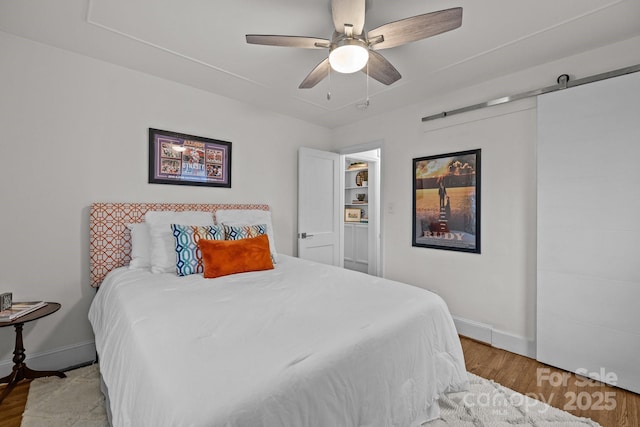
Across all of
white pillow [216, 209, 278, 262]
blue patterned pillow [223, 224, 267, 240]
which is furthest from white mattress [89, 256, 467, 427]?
white pillow [216, 209, 278, 262]

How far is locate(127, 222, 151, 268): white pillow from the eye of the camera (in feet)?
7.62

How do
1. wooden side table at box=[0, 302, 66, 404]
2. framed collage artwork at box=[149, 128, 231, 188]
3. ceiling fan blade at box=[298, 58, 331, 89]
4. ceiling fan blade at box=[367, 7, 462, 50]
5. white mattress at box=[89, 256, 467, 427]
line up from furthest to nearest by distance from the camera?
framed collage artwork at box=[149, 128, 231, 188] < ceiling fan blade at box=[298, 58, 331, 89] < wooden side table at box=[0, 302, 66, 404] < ceiling fan blade at box=[367, 7, 462, 50] < white mattress at box=[89, 256, 467, 427]

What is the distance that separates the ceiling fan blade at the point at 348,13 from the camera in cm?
142

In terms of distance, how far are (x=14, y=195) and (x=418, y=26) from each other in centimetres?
296

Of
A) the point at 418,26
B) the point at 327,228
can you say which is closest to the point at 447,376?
the point at 418,26

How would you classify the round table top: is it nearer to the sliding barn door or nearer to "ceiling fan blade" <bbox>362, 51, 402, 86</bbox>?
"ceiling fan blade" <bbox>362, 51, 402, 86</bbox>

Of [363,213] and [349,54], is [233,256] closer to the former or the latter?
[349,54]

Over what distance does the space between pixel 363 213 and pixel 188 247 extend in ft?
13.2

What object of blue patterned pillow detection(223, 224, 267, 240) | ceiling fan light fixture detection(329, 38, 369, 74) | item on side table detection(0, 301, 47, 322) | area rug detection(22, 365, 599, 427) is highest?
ceiling fan light fixture detection(329, 38, 369, 74)

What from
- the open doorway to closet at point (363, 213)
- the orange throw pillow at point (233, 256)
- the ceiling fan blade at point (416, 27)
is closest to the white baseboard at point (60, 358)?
the orange throw pillow at point (233, 256)

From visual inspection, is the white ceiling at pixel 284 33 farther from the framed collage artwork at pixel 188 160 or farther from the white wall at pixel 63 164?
the framed collage artwork at pixel 188 160

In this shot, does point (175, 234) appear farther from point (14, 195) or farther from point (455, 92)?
point (455, 92)

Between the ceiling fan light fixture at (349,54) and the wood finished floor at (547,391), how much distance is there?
2.45 meters

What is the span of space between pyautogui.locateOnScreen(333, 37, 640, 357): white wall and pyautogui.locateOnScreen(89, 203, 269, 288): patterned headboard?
2.87 meters
